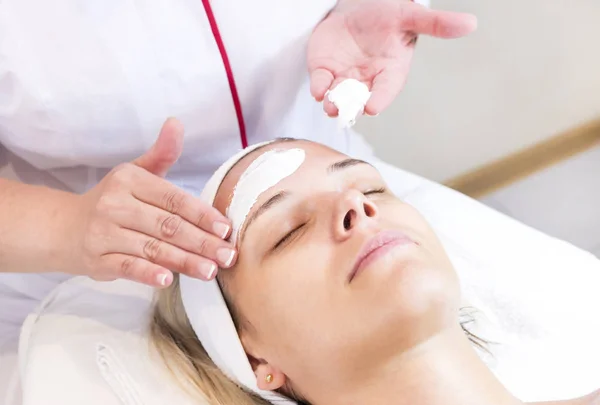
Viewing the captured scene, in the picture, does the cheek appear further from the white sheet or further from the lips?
the white sheet

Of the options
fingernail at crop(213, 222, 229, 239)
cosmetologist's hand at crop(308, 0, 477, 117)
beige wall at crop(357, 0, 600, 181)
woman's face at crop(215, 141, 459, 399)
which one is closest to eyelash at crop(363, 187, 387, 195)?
woman's face at crop(215, 141, 459, 399)

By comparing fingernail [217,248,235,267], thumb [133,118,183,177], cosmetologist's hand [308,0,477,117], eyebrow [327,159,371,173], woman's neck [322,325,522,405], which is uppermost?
cosmetologist's hand [308,0,477,117]

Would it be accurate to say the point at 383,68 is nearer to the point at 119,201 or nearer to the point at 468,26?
the point at 468,26

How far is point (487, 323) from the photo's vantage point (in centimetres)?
110

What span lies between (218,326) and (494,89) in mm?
1170

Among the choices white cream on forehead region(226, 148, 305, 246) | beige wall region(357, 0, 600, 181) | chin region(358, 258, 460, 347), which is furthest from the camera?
beige wall region(357, 0, 600, 181)

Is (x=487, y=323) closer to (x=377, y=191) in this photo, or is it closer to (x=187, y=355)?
(x=377, y=191)

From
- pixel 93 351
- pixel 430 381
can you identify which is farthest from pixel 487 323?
pixel 93 351

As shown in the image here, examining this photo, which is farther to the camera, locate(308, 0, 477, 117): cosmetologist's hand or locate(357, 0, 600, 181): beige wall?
locate(357, 0, 600, 181): beige wall

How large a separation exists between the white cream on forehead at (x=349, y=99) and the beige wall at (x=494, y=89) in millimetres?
782

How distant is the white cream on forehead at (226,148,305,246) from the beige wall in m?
0.82

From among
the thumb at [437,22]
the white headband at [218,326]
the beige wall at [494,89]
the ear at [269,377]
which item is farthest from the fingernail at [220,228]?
the beige wall at [494,89]

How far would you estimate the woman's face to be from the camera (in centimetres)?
77

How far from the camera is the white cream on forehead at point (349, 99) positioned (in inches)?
34.7
